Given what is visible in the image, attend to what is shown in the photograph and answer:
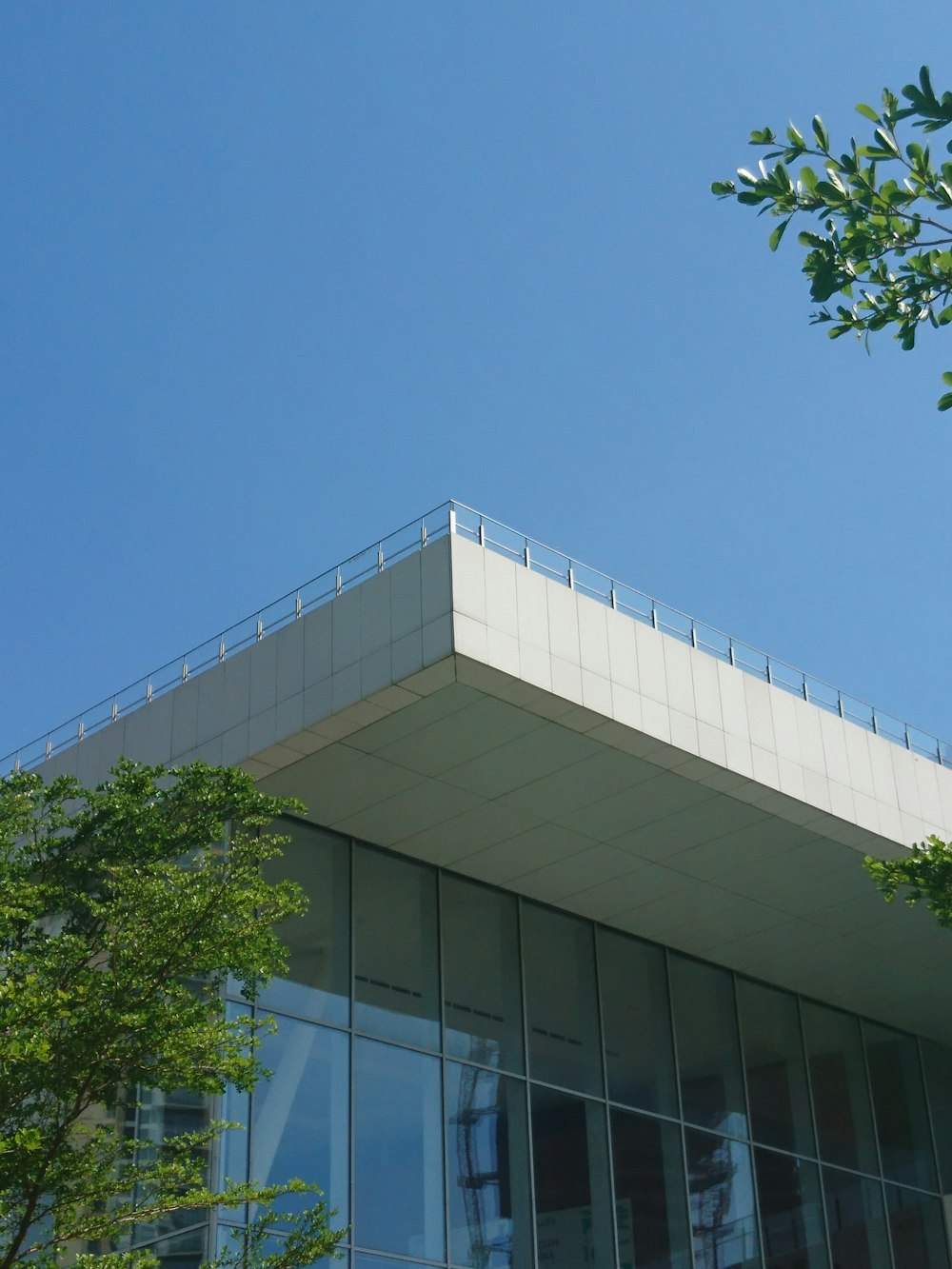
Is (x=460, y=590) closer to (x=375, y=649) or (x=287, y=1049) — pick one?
(x=375, y=649)

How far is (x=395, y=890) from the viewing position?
21.2m

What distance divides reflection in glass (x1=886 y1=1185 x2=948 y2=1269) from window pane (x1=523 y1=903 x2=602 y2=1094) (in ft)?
24.0

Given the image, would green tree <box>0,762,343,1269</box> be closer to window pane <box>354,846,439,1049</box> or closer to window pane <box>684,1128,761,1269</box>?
window pane <box>354,846,439,1049</box>

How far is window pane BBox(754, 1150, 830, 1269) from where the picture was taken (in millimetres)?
24508

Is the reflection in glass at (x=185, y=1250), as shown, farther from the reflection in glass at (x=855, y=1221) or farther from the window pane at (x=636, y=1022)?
the reflection in glass at (x=855, y=1221)

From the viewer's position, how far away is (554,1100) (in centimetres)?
2184

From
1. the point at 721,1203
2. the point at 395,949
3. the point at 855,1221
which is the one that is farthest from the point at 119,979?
the point at 855,1221

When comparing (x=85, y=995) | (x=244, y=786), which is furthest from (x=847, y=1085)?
(x=85, y=995)

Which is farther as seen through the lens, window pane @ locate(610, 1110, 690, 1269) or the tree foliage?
window pane @ locate(610, 1110, 690, 1269)

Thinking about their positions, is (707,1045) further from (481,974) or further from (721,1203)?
(481,974)

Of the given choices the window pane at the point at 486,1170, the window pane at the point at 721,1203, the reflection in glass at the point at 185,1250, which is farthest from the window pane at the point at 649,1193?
the reflection in glass at the point at 185,1250

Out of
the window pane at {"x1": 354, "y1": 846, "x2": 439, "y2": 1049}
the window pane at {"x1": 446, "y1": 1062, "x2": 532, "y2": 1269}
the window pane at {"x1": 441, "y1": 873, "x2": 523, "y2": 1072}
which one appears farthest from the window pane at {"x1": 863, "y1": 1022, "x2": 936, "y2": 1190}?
the window pane at {"x1": 354, "y1": 846, "x2": 439, "y2": 1049}

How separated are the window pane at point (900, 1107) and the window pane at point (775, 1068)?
1981mm

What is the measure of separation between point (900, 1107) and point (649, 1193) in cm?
709
